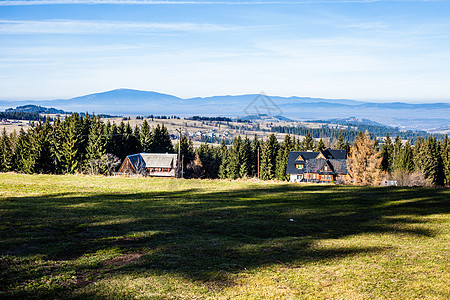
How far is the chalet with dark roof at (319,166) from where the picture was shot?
79438 mm

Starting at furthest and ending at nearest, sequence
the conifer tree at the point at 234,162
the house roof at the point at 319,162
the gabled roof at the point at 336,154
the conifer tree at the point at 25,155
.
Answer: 1. the conifer tree at the point at 234,162
2. the gabled roof at the point at 336,154
3. the house roof at the point at 319,162
4. the conifer tree at the point at 25,155

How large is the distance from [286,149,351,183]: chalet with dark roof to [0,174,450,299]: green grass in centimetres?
5721

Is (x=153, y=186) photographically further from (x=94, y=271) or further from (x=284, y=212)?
(x=94, y=271)

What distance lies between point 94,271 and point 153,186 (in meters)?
16.4

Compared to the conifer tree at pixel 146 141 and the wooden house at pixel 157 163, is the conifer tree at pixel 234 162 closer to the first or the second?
the wooden house at pixel 157 163

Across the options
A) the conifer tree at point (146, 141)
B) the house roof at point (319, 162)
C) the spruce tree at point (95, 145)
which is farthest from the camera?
the conifer tree at point (146, 141)

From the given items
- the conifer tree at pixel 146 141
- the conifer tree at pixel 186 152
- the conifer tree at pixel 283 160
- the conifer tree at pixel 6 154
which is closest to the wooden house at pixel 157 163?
the conifer tree at pixel 186 152

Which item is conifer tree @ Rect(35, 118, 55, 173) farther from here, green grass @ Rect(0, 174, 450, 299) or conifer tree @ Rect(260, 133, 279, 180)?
green grass @ Rect(0, 174, 450, 299)

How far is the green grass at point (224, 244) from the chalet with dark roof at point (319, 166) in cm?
5721

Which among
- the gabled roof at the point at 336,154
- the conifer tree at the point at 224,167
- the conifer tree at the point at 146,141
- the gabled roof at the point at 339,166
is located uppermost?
the conifer tree at the point at 146,141

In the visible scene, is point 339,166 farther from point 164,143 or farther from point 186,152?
point 164,143

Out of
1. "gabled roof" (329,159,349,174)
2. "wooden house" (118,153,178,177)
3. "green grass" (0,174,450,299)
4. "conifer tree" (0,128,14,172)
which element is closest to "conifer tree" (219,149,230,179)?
"wooden house" (118,153,178,177)

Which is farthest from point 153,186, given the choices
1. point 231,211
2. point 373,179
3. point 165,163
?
Result: point 165,163

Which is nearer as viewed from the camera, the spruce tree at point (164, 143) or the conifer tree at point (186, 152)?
Answer: the conifer tree at point (186, 152)
